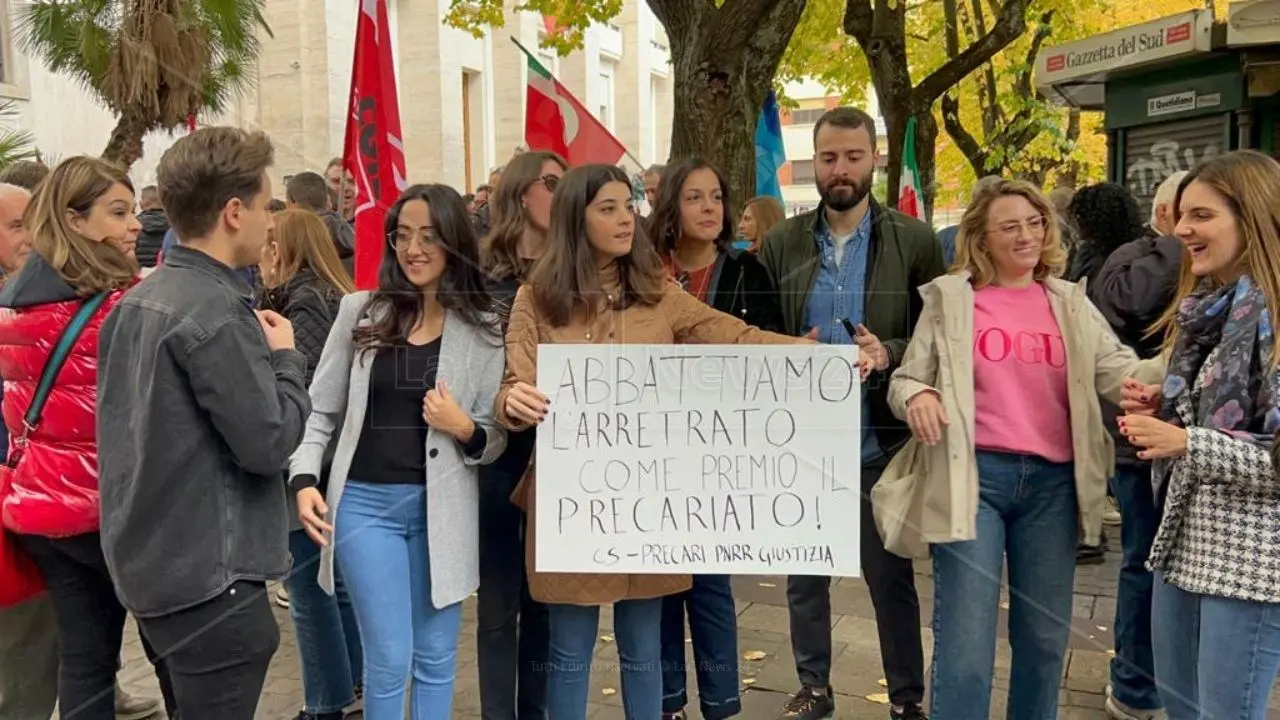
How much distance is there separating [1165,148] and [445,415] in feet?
26.7

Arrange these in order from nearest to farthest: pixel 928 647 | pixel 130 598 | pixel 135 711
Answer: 1. pixel 130 598
2. pixel 135 711
3. pixel 928 647

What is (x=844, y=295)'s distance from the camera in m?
3.53

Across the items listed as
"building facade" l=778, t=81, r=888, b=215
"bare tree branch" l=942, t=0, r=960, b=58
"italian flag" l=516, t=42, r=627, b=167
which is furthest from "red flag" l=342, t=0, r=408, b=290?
"building facade" l=778, t=81, r=888, b=215

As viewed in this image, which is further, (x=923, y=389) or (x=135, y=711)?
(x=135, y=711)

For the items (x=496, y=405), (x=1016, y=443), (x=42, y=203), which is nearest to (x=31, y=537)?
(x=42, y=203)

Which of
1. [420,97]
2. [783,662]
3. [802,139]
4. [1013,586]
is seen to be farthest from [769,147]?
[802,139]

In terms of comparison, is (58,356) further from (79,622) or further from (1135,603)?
(1135,603)

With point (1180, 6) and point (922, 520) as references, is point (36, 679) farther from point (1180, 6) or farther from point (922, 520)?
point (1180, 6)

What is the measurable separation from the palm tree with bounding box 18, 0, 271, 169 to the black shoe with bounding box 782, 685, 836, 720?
6617mm

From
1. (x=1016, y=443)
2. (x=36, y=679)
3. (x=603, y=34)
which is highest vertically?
(x=603, y=34)

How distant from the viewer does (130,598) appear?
2.33m

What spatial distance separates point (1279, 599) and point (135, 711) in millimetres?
3919

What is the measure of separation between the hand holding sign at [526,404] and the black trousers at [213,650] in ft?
2.66

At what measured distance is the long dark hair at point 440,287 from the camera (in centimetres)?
304
